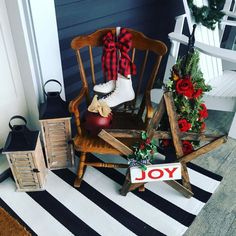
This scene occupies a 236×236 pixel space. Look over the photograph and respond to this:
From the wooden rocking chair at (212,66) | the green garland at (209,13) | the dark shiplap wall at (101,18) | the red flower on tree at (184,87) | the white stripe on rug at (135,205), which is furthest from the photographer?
the green garland at (209,13)

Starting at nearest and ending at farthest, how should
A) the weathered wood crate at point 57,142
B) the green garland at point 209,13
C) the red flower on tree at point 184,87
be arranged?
1. the red flower on tree at point 184,87
2. the weathered wood crate at point 57,142
3. the green garland at point 209,13

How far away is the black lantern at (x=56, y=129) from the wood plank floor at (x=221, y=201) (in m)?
0.86

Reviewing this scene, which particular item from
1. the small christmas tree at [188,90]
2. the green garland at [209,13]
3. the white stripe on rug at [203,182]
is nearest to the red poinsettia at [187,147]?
the small christmas tree at [188,90]

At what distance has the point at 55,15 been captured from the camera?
156cm

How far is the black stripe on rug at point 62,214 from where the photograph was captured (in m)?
1.44

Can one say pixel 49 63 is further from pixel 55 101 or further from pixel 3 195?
pixel 3 195

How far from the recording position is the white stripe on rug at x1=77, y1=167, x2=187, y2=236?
57.7 inches

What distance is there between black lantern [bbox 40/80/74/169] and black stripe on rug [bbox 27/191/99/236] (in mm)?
232

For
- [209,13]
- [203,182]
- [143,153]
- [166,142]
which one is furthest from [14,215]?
[209,13]

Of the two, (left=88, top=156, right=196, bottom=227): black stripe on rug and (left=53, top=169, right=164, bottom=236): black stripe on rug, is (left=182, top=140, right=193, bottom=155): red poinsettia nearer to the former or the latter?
(left=88, top=156, right=196, bottom=227): black stripe on rug

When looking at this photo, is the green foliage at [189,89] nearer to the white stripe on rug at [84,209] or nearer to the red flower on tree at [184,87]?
the red flower on tree at [184,87]

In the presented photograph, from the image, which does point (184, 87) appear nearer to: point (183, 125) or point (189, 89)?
point (189, 89)

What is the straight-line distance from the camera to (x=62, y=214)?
1.52m

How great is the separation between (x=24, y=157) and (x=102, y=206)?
522mm
